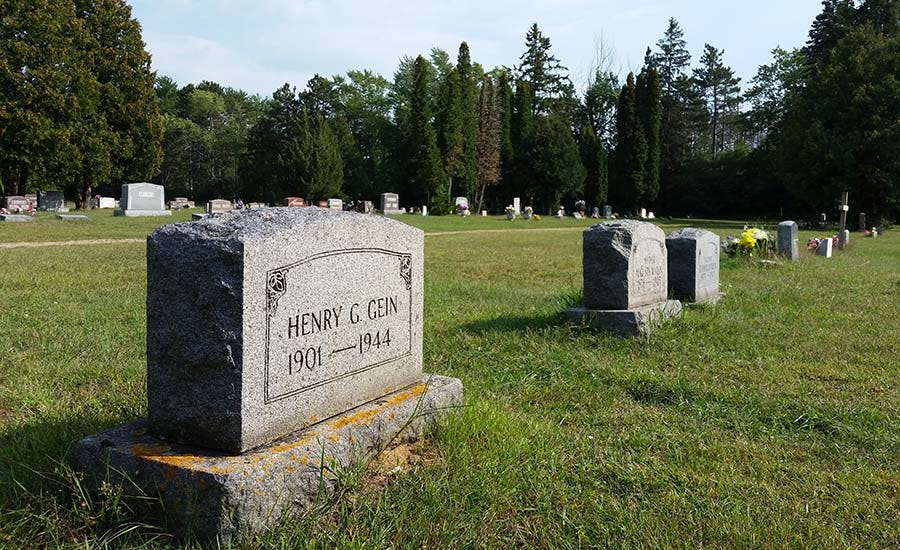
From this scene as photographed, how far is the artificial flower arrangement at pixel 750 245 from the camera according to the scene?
1216 centimetres

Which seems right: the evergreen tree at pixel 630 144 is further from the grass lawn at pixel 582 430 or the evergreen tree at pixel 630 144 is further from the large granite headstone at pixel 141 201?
the grass lawn at pixel 582 430

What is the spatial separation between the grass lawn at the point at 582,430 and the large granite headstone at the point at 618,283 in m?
0.19

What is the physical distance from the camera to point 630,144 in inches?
1917

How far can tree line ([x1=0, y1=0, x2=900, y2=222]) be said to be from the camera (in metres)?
30.8

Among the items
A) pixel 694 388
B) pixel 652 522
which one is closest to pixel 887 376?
pixel 694 388

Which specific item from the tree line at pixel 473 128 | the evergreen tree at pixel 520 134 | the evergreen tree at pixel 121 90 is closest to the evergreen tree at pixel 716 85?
the tree line at pixel 473 128

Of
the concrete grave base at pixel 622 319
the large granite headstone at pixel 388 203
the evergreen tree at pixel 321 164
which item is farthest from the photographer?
the evergreen tree at pixel 321 164

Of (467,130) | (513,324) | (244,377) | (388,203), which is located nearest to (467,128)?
(467,130)

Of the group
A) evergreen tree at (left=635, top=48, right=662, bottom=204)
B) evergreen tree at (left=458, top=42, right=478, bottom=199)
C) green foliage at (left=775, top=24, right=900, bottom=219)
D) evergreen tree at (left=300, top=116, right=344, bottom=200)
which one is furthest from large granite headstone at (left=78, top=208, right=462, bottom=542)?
evergreen tree at (left=635, top=48, right=662, bottom=204)

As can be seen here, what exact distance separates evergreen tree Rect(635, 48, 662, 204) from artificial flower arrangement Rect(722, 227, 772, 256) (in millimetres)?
37890

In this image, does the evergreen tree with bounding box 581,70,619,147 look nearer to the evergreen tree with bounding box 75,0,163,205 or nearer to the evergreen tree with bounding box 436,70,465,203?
the evergreen tree with bounding box 436,70,465,203

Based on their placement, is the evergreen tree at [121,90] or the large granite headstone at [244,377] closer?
the large granite headstone at [244,377]

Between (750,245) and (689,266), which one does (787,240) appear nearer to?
(750,245)

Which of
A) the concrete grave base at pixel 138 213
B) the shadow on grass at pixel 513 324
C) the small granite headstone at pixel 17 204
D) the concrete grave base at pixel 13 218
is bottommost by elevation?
the shadow on grass at pixel 513 324
